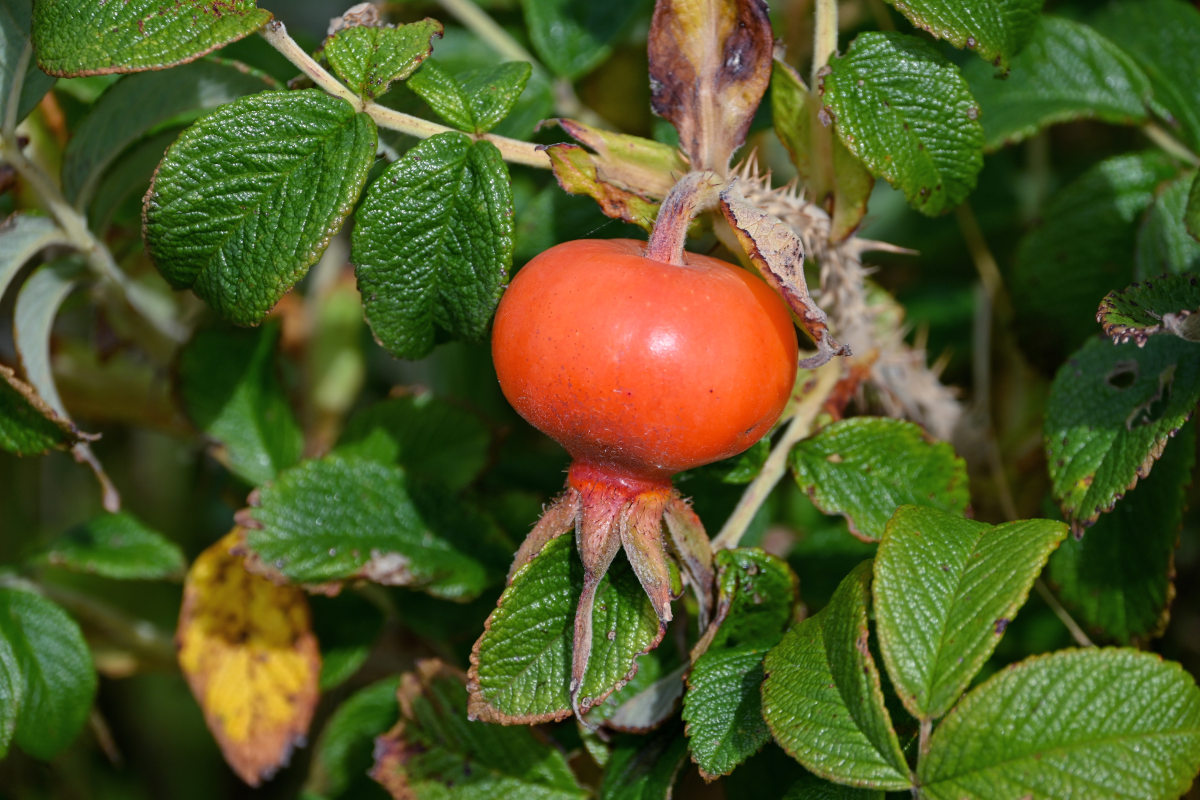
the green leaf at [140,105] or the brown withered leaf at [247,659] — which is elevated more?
the green leaf at [140,105]

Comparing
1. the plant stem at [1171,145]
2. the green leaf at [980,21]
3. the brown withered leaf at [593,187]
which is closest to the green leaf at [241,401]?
the brown withered leaf at [593,187]

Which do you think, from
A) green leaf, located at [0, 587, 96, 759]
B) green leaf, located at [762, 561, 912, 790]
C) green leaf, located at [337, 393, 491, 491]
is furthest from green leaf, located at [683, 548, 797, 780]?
green leaf, located at [0, 587, 96, 759]

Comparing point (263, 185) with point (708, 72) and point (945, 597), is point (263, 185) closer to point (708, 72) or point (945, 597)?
point (708, 72)

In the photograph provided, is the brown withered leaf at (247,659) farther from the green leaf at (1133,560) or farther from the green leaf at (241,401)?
the green leaf at (1133,560)

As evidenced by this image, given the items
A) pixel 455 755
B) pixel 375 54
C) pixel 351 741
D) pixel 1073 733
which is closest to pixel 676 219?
pixel 375 54

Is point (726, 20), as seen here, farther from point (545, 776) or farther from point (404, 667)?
point (404, 667)

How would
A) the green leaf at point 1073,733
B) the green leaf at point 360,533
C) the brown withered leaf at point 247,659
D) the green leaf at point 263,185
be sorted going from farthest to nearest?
the brown withered leaf at point 247,659
the green leaf at point 360,533
the green leaf at point 263,185
the green leaf at point 1073,733
